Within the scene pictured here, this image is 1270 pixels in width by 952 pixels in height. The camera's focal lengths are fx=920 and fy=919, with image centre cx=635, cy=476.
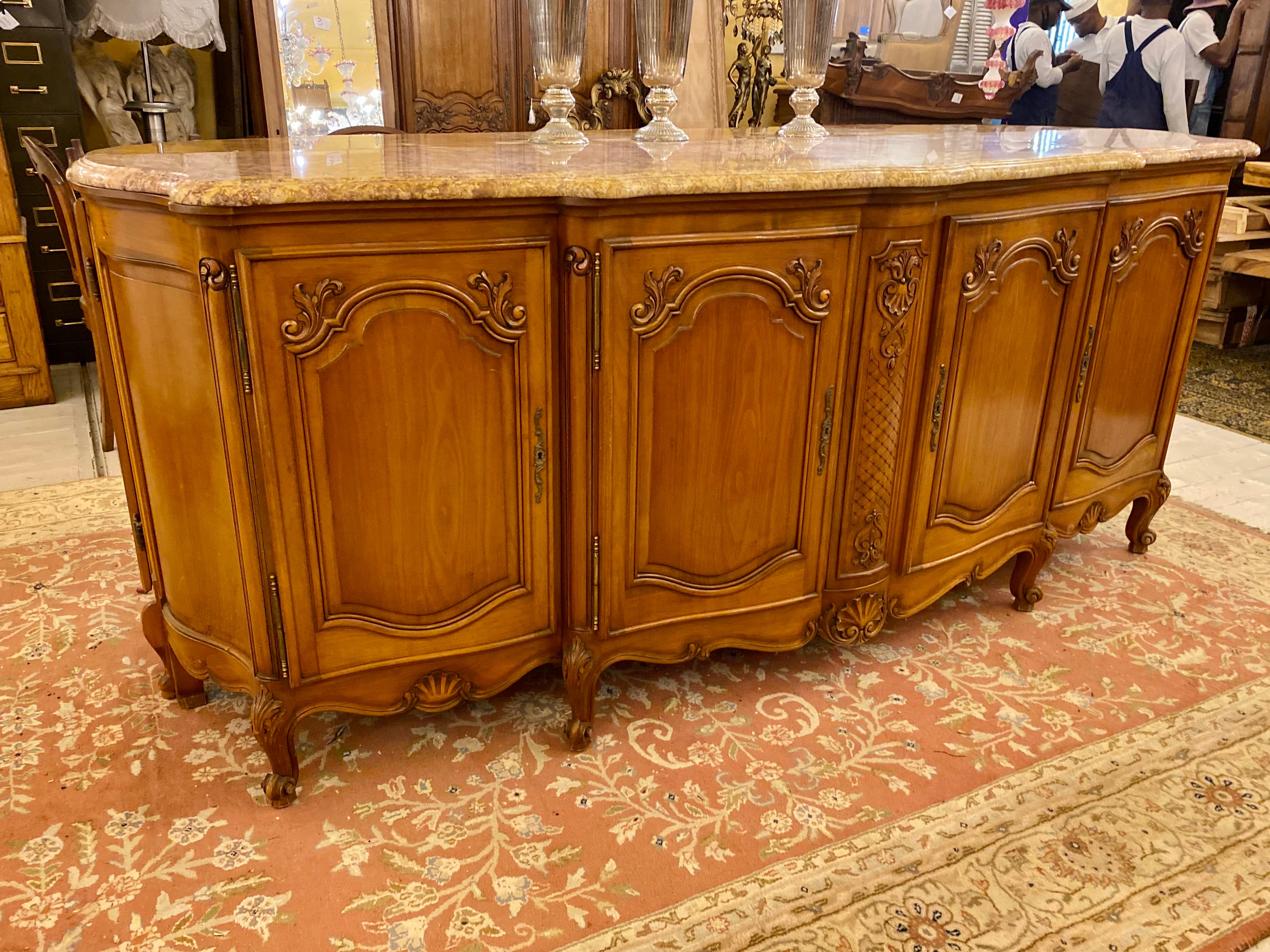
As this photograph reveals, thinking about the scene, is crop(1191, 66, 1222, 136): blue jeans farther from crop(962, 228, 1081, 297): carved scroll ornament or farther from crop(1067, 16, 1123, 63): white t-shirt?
crop(962, 228, 1081, 297): carved scroll ornament

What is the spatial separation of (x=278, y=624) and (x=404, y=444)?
354 mm

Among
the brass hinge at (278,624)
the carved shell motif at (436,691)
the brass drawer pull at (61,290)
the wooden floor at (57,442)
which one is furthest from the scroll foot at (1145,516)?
the brass drawer pull at (61,290)

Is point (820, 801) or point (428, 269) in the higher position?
point (428, 269)

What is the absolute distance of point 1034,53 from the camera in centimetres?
599

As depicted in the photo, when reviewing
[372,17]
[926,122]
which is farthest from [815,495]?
[926,122]

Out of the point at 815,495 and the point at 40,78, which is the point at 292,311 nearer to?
the point at 815,495

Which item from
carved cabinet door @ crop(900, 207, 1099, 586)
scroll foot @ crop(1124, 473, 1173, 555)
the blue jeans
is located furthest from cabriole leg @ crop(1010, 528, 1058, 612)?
the blue jeans

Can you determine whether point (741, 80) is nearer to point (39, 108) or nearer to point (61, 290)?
point (39, 108)

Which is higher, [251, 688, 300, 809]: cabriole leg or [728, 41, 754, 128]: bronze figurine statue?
[728, 41, 754, 128]: bronze figurine statue

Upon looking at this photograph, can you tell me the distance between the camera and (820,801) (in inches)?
63.4

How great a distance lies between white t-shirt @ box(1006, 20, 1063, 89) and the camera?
6.00 m

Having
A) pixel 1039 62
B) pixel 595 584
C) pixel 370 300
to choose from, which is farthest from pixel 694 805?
pixel 1039 62

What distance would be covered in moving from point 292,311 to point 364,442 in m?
0.23

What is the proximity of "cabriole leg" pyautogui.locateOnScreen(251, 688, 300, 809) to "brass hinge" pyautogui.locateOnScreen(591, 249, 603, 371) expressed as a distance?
764 mm
